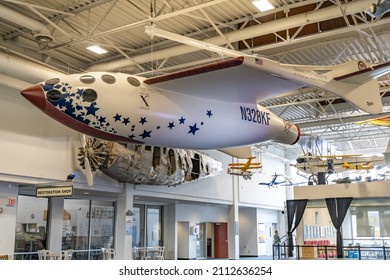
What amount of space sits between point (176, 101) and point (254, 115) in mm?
977

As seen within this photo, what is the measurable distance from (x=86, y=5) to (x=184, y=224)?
1527 cm

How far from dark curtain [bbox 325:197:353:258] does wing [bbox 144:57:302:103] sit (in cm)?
1273

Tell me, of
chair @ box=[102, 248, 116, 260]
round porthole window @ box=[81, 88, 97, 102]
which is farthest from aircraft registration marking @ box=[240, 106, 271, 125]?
chair @ box=[102, 248, 116, 260]

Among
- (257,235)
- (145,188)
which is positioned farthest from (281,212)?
(145,188)

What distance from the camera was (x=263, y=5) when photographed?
9055 millimetres

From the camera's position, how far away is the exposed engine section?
12.4 metres

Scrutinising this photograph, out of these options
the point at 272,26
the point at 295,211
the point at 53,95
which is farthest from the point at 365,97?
the point at 295,211

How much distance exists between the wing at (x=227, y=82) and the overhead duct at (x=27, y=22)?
630 centimetres

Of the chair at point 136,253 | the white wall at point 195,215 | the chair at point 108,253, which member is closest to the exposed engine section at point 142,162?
the chair at point 108,253

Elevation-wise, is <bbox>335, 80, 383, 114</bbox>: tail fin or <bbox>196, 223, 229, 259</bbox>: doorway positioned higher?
<bbox>335, 80, 383, 114</bbox>: tail fin

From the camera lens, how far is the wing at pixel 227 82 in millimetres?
3682

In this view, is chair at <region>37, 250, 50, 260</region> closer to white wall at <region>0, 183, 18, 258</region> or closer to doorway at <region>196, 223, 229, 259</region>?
white wall at <region>0, 183, 18, 258</region>

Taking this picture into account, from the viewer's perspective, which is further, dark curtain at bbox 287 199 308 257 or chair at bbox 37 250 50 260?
dark curtain at bbox 287 199 308 257

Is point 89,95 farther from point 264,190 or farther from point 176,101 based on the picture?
point 264,190
